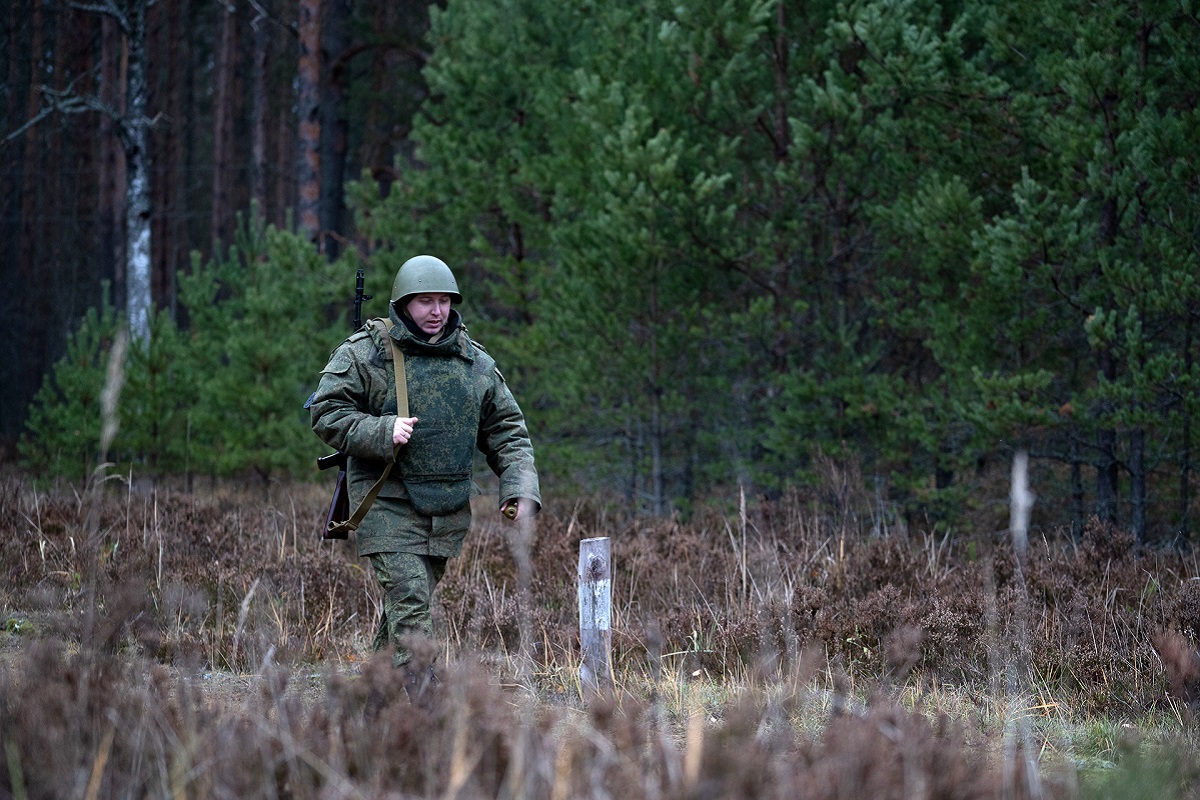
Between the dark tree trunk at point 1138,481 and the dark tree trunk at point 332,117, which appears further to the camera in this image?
the dark tree trunk at point 332,117

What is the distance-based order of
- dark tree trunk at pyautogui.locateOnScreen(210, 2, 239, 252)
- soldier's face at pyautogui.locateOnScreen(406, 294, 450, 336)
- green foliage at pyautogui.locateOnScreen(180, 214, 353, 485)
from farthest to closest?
dark tree trunk at pyautogui.locateOnScreen(210, 2, 239, 252) → green foliage at pyautogui.locateOnScreen(180, 214, 353, 485) → soldier's face at pyautogui.locateOnScreen(406, 294, 450, 336)

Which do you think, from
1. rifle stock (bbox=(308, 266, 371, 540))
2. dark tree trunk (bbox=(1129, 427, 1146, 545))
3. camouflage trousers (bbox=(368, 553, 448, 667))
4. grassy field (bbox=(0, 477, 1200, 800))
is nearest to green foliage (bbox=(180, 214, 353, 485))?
grassy field (bbox=(0, 477, 1200, 800))

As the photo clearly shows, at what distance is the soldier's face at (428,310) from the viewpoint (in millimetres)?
4645

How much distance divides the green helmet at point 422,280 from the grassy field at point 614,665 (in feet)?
4.35

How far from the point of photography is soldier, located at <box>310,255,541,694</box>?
4.50 metres

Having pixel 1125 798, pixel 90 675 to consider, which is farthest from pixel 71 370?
pixel 1125 798

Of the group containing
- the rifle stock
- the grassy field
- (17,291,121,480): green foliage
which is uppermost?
(17,291,121,480): green foliage

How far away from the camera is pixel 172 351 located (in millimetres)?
11609

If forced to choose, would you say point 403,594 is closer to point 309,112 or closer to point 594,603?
point 594,603

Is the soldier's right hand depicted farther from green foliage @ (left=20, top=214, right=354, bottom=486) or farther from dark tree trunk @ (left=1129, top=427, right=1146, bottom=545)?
green foliage @ (left=20, top=214, right=354, bottom=486)

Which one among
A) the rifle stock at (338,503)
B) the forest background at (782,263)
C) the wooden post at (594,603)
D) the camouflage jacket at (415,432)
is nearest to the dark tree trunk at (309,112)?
the forest background at (782,263)

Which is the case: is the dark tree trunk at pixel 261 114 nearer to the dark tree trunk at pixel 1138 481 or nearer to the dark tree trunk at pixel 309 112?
the dark tree trunk at pixel 309 112

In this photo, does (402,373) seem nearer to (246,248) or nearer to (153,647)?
(153,647)

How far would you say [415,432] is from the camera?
458 cm
